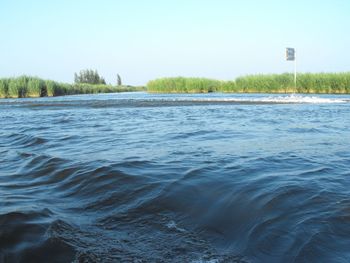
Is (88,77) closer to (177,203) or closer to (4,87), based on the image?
(4,87)

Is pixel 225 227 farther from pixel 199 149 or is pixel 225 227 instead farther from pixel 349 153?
pixel 349 153

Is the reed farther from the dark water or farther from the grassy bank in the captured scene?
the dark water

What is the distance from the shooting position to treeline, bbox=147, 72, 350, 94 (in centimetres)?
3153

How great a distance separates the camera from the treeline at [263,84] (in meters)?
31.5

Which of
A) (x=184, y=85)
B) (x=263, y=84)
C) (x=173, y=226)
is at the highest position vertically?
(x=184, y=85)

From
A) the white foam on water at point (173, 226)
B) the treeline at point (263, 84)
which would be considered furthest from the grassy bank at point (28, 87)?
the white foam on water at point (173, 226)

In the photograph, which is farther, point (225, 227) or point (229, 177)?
point (229, 177)

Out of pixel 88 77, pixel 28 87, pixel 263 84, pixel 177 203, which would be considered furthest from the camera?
pixel 88 77

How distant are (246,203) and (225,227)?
598mm

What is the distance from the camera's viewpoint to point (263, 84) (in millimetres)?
36469

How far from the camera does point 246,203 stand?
365 centimetres

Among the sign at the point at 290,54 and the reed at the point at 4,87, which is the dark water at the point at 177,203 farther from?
the reed at the point at 4,87

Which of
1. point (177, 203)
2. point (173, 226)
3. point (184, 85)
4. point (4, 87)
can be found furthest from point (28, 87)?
point (173, 226)

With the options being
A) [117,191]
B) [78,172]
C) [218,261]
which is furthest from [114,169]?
[218,261]
